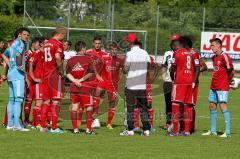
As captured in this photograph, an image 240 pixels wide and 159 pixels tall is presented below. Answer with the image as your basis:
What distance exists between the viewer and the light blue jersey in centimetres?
1520

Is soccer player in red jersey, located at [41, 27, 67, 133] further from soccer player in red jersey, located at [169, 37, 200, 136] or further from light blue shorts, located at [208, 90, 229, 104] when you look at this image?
light blue shorts, located at [208, 90, 229, 104]

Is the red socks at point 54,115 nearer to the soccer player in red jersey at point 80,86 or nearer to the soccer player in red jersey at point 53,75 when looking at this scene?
the soccer player in red jersey at point 53,75

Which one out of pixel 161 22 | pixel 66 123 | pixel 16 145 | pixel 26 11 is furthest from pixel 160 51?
pixel 16 145

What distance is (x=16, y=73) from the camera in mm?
15344

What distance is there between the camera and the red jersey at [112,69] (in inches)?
675

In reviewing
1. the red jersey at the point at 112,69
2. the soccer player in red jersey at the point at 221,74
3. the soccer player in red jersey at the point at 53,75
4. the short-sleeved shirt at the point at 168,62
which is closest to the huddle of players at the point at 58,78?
the soccer player in red jersey at the point at 53,75

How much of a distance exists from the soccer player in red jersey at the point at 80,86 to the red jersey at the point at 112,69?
148cm

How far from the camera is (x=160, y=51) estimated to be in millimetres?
45562

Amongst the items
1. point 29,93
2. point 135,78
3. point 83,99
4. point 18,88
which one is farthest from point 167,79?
point 18,88

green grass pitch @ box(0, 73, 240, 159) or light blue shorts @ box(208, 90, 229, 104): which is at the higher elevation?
light blue shorts @ box(208, 90, 229, 104)

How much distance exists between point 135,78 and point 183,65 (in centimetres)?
101

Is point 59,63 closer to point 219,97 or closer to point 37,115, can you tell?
point 37,115

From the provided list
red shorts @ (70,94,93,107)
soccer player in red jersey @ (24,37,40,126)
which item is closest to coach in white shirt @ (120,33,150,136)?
red shorts @ (70,94,93,107)

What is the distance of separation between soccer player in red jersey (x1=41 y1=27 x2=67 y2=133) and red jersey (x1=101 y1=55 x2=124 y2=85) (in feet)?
6.37
